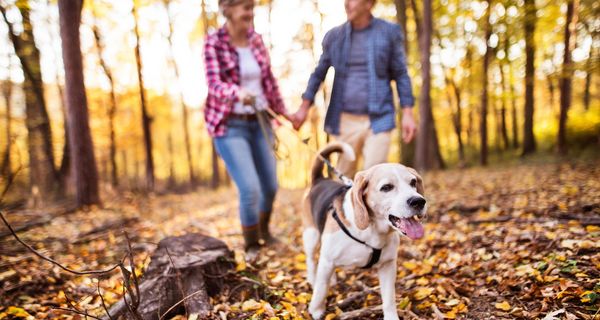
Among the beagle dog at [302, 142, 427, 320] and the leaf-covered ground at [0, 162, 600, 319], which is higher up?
the beagle dog at [302, 142, 427, 320]

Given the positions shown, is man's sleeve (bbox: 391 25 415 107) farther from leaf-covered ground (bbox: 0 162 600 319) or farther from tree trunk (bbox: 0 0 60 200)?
tree trunk (bbox: 0 0 60 200)

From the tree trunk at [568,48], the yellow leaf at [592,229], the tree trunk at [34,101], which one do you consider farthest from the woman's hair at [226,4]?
the tree trunk at [34,101]

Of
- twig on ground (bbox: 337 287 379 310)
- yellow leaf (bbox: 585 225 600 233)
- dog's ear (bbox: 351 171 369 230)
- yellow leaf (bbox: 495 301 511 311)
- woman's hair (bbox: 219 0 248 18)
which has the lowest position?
twig on ground (bbox: 337 287 379 310)

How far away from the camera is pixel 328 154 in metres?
3.34

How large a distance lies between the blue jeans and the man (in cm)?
47

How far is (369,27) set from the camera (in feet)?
11.5

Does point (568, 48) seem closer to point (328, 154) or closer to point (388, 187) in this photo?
point (328, 154)

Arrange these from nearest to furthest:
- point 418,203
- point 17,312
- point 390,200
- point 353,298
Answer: point 418,203 < point 390,200 < point 17,312 < point 353,298

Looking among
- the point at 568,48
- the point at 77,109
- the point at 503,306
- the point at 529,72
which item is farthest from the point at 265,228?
the point at 529,72

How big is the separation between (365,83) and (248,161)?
Answer: 143cm

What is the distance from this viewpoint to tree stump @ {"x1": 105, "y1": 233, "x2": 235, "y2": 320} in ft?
8.40

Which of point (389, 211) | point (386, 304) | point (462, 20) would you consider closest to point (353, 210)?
point (389, 211)

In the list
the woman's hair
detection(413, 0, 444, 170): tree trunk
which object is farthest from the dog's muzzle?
detection(413, 0, 444, 170): tree trunk

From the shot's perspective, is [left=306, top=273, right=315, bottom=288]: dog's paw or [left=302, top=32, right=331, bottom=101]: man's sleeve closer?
[left=306, top=273, right=315, bottom=288]: dog's paw
